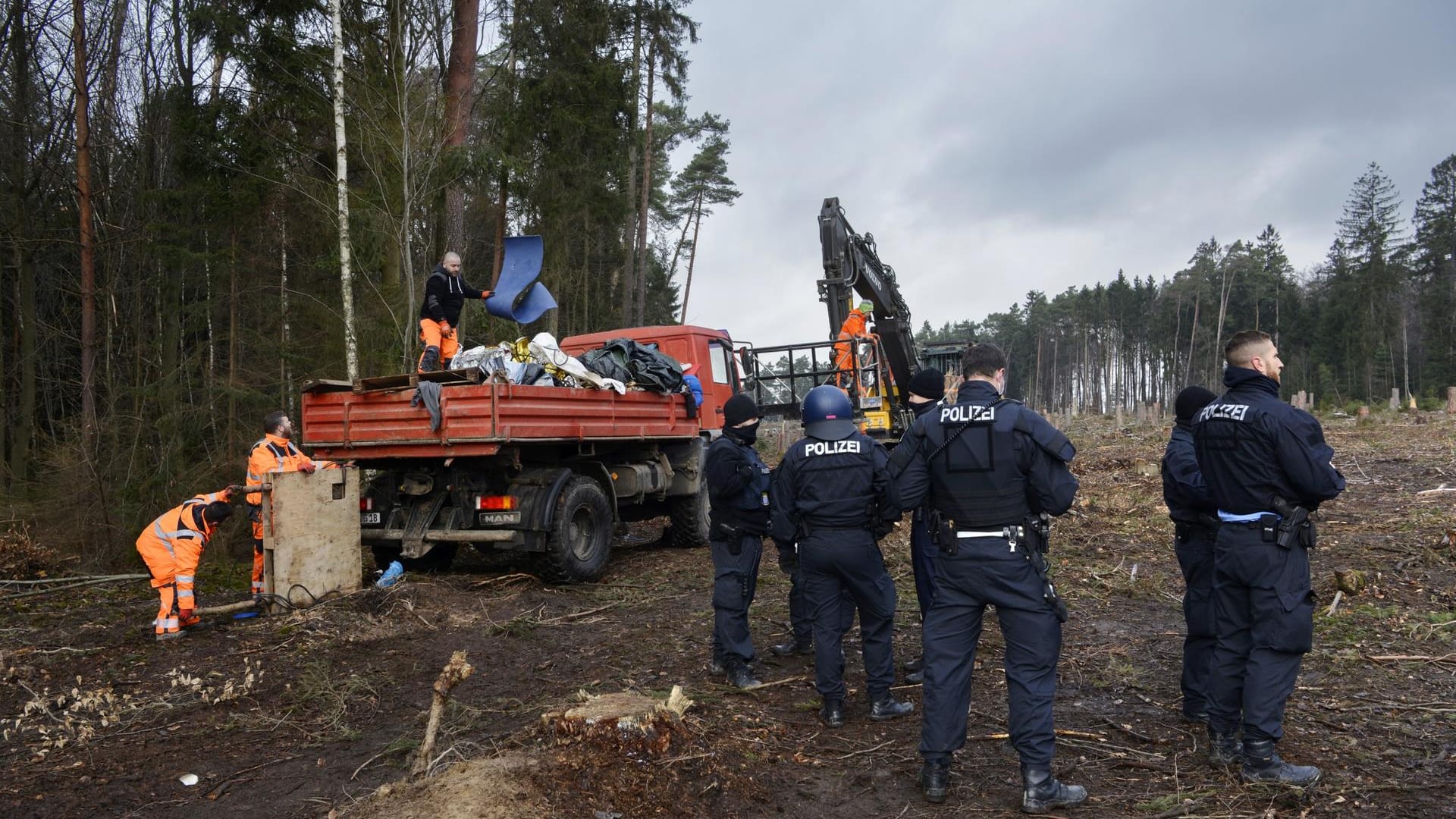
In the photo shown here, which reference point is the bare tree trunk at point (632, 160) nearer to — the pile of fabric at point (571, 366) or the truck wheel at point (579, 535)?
the pile of fabric at point (571, 366)

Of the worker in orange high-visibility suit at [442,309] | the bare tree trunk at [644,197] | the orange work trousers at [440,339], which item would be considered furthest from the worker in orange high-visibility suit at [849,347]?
the bare tree trunk at [644,197]

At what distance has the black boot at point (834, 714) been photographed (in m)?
4.63

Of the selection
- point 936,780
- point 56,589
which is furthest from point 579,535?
point 936,780

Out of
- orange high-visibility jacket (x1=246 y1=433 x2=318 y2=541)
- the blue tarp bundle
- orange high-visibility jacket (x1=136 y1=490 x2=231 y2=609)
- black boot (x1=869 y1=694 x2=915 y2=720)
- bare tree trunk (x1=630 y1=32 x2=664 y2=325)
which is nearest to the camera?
black boot (x1=869 y1=694 x2=915 y2=720)

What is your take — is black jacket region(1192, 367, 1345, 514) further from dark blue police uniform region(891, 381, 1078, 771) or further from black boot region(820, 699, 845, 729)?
black boot region(820, 699, 845, 729)

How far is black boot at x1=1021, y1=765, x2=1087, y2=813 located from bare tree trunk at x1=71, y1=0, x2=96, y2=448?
12.8m

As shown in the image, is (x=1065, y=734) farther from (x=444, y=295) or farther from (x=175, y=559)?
(x=444, y=295)

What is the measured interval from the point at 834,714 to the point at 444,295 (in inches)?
241

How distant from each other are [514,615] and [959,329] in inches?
4188

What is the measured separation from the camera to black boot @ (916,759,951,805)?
12.2 ft

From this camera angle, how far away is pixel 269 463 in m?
7.34

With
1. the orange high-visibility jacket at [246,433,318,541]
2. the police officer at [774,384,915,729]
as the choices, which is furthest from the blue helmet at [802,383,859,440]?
the orange high-visibility jacket at [246,433,318,541]

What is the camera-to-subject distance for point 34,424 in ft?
51.4

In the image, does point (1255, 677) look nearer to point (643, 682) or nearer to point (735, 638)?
point (735, 638)
